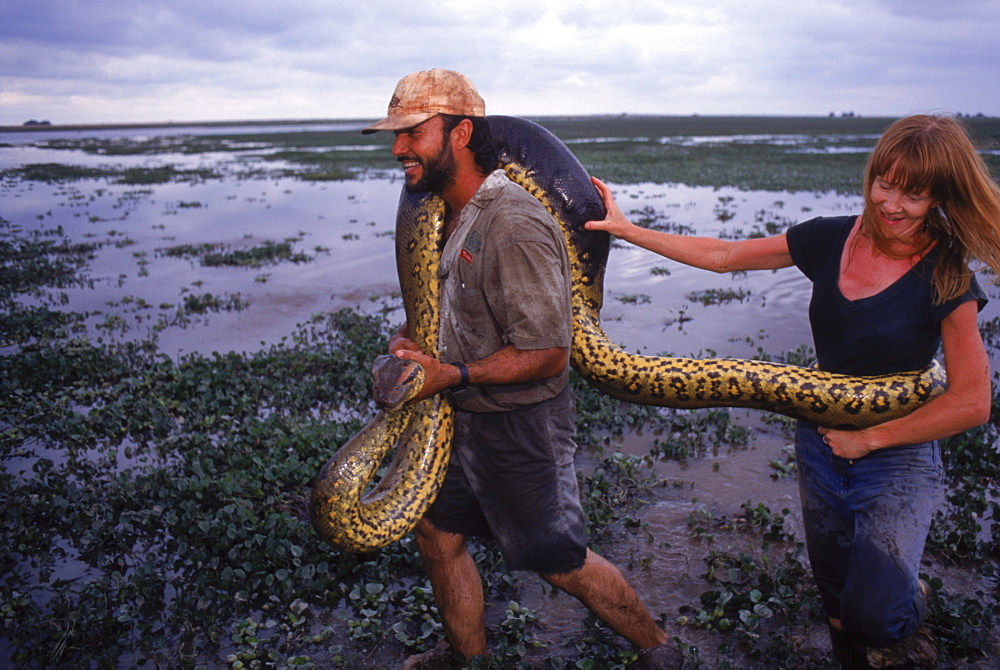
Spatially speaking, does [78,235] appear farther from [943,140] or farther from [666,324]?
[943,140]

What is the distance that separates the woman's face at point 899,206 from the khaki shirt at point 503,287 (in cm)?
127

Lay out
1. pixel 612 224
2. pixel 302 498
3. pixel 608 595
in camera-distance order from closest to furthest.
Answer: pixel 608 595 → pixel 612 224 → pixel 302 498

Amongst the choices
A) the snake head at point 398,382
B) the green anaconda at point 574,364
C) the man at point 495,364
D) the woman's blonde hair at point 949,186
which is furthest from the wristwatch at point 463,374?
the woman's blonde hair at point 949,186

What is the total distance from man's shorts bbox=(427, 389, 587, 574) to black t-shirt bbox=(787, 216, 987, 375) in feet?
3.93

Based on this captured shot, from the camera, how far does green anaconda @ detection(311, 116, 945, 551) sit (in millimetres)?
2965

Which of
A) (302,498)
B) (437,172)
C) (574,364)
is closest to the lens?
(437,172)

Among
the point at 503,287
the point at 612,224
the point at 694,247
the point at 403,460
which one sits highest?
the point at 612,224

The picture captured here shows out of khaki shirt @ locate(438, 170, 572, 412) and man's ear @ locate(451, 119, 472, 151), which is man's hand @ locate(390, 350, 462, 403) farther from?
man's ear @ locate(451, 119, 472, 151)

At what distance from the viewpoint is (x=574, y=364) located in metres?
3.67

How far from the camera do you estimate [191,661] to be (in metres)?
3.54

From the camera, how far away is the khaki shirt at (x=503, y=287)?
2695 mm

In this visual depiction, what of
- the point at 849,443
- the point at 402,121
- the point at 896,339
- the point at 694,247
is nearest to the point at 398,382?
the point at 402,121

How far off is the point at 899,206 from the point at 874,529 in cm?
127

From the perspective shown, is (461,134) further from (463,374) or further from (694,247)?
(694,247)
